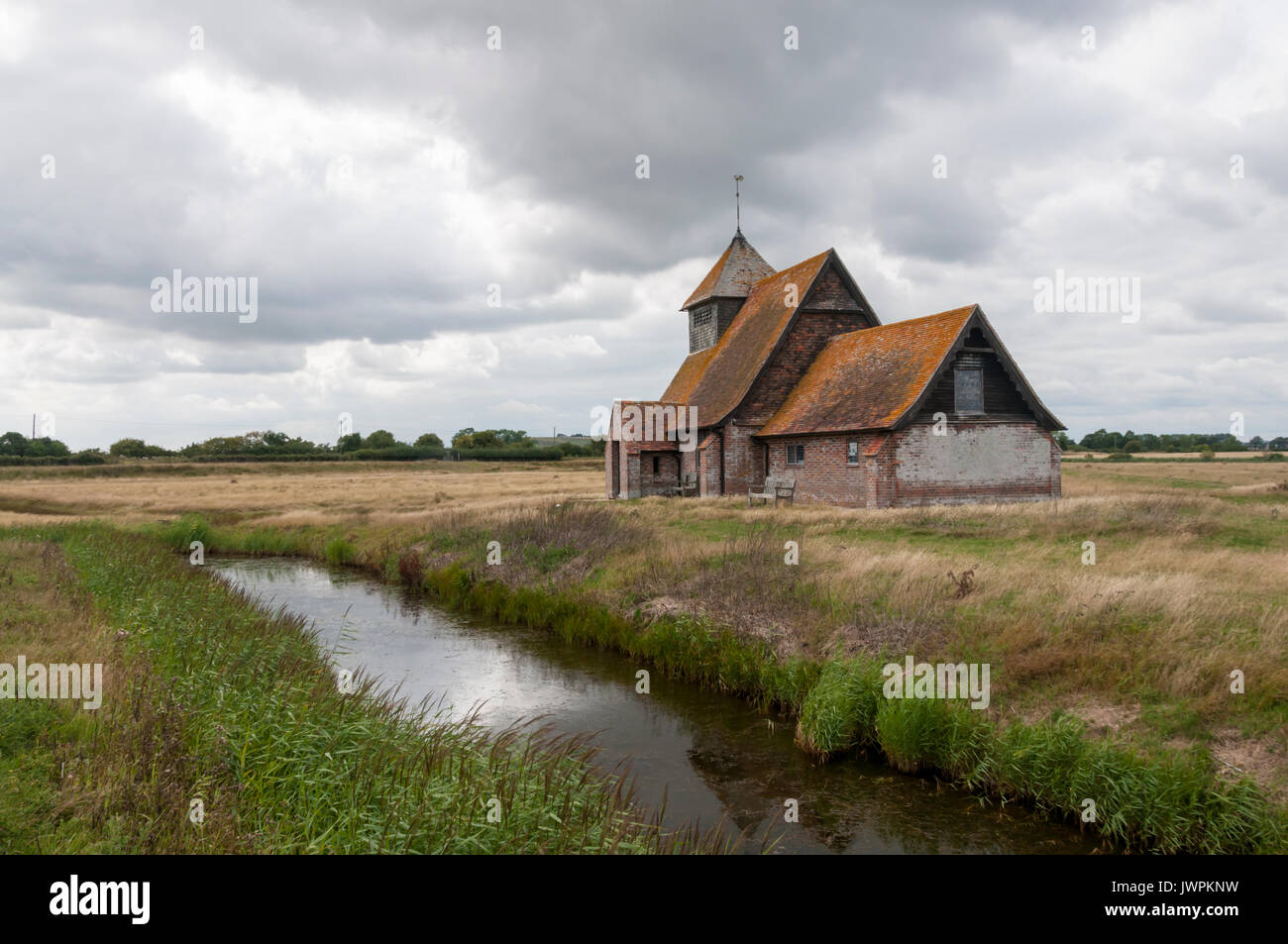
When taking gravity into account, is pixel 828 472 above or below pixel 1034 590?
above

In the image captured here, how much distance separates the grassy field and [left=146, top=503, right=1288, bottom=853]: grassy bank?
63 mm

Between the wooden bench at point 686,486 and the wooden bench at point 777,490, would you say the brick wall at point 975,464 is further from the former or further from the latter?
the wooden bench at point 686,486

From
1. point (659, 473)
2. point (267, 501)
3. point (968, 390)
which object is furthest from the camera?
point (267, 501)

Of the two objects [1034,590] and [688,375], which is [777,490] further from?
[1034,590]

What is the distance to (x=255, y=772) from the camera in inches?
239

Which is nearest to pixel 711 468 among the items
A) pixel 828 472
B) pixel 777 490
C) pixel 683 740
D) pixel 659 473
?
pixel 659 473

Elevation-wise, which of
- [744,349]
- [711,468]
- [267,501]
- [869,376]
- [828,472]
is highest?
[744,349]

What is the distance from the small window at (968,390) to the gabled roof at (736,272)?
14111mm


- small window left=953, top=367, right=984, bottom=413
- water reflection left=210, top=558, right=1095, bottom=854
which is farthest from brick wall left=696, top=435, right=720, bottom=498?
water reflection left=210, top=558, right=1095, bottom=854

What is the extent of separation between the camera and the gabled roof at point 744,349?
97.9ft

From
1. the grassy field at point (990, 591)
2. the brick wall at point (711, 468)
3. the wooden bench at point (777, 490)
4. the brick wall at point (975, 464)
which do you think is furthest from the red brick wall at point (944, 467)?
the brick wall at point (711, 468)

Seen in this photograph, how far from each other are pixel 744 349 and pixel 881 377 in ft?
26.1

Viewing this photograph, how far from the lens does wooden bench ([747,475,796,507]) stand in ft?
89.9
